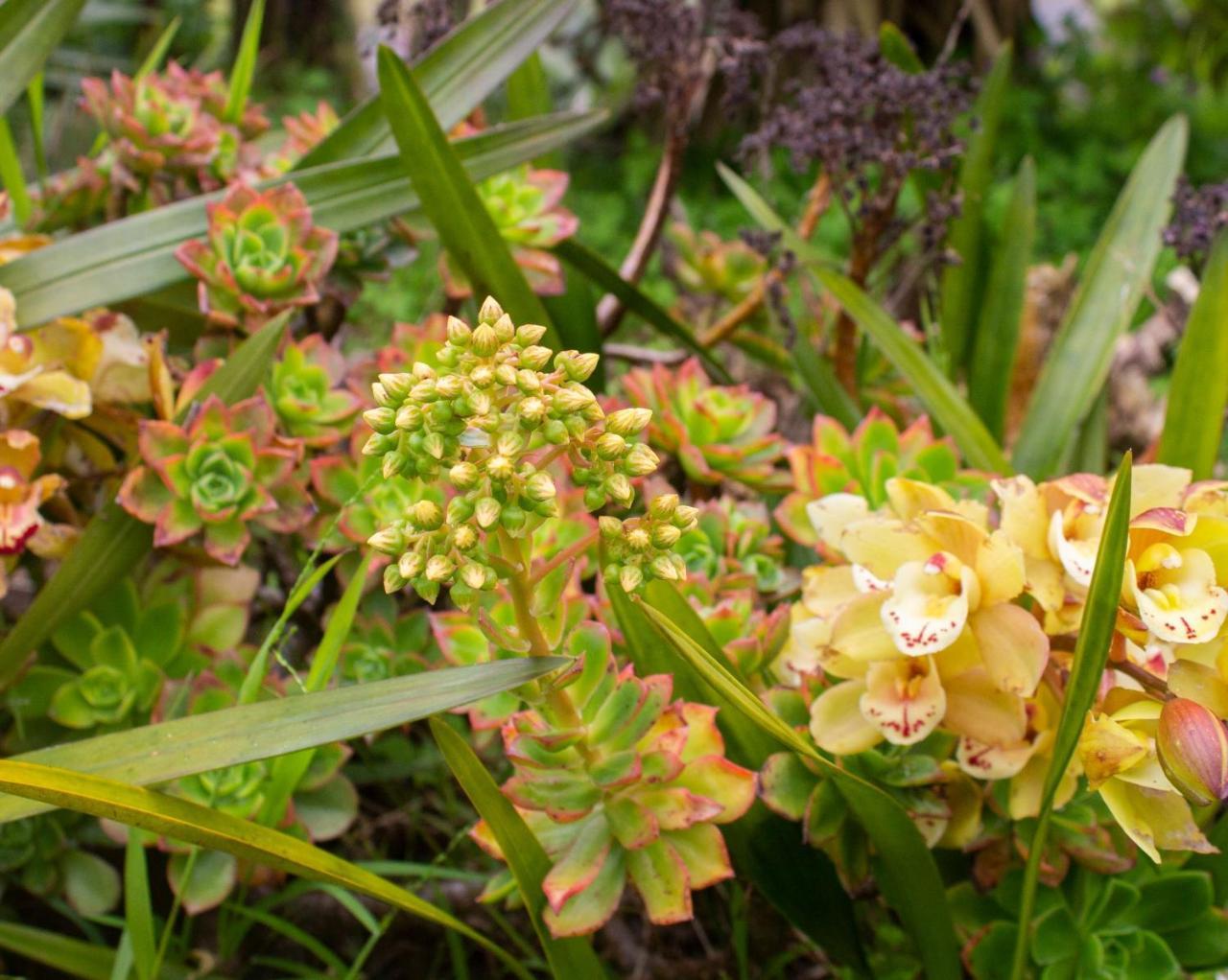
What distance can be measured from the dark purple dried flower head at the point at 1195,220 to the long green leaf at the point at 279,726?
0.86 metres

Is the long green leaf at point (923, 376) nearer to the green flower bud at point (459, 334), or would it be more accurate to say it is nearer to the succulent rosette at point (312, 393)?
the succulent rosette at point (312, 393)

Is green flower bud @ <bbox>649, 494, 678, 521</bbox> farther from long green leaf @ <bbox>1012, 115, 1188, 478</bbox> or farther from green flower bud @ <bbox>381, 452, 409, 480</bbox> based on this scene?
long green leaf @ <bbox>1012, 115, 1188, 478</bbox>

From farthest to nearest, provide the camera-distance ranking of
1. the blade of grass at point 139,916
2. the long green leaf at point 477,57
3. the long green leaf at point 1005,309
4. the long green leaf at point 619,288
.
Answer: the long green leaf at point 1005,309 < the long green leaf at point 619,288 < the long green leaf at point 477,57 < the blade of grass at point 139,916

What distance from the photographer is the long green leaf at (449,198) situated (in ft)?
3.23

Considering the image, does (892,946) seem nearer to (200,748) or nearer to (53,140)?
(200,748)

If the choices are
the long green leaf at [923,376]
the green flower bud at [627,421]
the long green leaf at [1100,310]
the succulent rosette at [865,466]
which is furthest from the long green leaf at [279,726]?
the long green leaf at [1100,310]

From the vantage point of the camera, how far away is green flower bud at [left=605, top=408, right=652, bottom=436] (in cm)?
62

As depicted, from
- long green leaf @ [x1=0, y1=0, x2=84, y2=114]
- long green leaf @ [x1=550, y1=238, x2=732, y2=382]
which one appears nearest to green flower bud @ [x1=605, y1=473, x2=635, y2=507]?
long green leaf @ [x1=550, y1=238, x2=732, y2=382]

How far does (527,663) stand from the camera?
2.11 feet

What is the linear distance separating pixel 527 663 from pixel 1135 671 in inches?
15.3

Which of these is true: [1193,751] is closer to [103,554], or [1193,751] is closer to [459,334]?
[459,334]

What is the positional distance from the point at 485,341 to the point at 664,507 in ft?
0.42

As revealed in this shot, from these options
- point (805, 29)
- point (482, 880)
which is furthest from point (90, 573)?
point (805, 29)

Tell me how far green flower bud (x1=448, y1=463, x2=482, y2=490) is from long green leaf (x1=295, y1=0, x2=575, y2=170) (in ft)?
2.22
